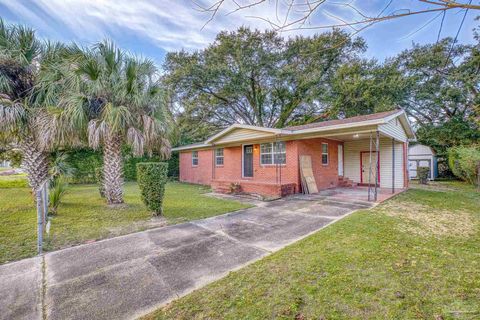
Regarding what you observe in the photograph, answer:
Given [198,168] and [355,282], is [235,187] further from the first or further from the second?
[355,282]

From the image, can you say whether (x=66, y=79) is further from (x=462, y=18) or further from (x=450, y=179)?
(x=450, y=179)

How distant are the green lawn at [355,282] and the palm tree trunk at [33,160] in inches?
307

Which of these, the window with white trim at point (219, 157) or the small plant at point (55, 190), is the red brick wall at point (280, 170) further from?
the small plant at point (55, 190)

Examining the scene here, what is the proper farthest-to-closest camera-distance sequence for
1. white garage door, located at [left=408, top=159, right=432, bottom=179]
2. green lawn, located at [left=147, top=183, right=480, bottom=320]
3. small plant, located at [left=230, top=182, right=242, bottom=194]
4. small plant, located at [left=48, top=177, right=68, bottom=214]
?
white garage door, located at [left=408, top=159, right=432, bottom=179]
small plant, located at [left=230, top=182, right=242, bottom=194]
small plant, located at [left=48, top=177, right=68, bottom=214]
green lawn, located at [left=147, top=183, right=480, bottom=320]

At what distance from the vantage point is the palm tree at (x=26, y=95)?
21.6 feet

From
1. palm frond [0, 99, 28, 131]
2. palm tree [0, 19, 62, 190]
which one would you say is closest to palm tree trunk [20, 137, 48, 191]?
palm tree [0, 19, 62, 190]

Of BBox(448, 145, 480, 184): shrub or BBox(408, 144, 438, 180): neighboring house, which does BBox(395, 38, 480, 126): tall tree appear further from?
BBox(448, 145, 480, 184): shrub

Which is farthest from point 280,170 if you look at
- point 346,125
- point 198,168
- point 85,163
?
point 85,163

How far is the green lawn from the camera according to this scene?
2252mm

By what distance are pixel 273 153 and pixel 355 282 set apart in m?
8.63

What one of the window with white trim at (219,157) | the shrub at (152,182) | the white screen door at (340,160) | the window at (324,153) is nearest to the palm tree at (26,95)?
the shrub at (152,182)

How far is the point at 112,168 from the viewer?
24.7 feet

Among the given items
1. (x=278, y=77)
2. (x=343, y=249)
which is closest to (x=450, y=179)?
(x=278, y=77)

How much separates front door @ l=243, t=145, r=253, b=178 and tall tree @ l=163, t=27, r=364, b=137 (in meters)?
8.77
